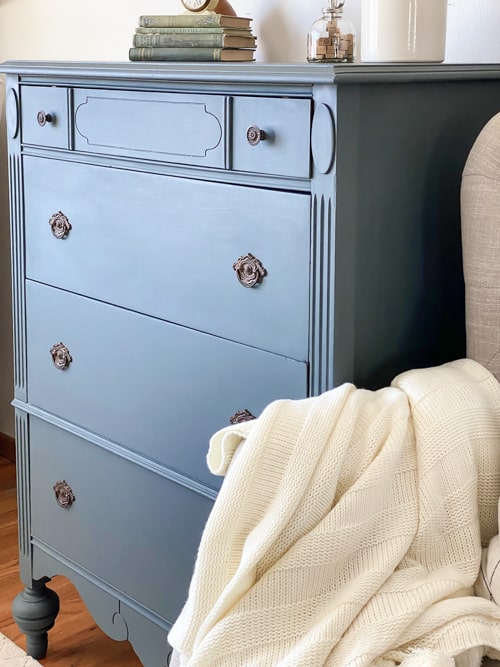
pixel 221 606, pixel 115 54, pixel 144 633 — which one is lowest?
pixel 144 633

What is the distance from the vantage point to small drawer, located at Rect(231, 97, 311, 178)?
134 cm

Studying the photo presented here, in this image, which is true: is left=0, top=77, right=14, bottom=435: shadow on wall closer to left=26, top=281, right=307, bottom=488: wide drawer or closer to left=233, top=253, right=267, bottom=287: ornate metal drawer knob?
left=26, top=281, right=307, bottom=488: wide drawer

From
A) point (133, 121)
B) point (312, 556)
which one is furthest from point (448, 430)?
point (133, 121)

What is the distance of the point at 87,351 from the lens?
184 cm

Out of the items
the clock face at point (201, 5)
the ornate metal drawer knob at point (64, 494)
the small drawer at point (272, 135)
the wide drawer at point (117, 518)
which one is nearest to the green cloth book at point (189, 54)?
the clock face at point (201, 5)

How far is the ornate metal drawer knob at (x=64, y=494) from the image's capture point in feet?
6.42

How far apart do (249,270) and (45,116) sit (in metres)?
0.61

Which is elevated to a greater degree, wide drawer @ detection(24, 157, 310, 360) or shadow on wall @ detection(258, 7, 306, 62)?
shadow on wall @ detection(258, 7, 306, 62)

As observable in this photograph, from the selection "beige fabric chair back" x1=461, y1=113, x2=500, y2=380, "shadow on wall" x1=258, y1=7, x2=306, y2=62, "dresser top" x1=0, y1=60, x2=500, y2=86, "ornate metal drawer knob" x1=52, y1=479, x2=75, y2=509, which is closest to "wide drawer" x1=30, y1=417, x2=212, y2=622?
"ornate metal drawer knob" x1=52, y1=479, x2=75, y2=509

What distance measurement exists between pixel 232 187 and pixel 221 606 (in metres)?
0.65

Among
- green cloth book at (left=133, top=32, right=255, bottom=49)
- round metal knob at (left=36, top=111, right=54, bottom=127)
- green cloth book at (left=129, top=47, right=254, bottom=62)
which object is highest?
green cloth book at (left=133, top=32, right=255, bottom=49)

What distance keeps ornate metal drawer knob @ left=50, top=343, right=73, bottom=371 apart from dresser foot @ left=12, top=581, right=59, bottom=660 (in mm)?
529

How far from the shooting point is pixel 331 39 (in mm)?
1663

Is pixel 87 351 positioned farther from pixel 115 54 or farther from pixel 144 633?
pixel 115 54
